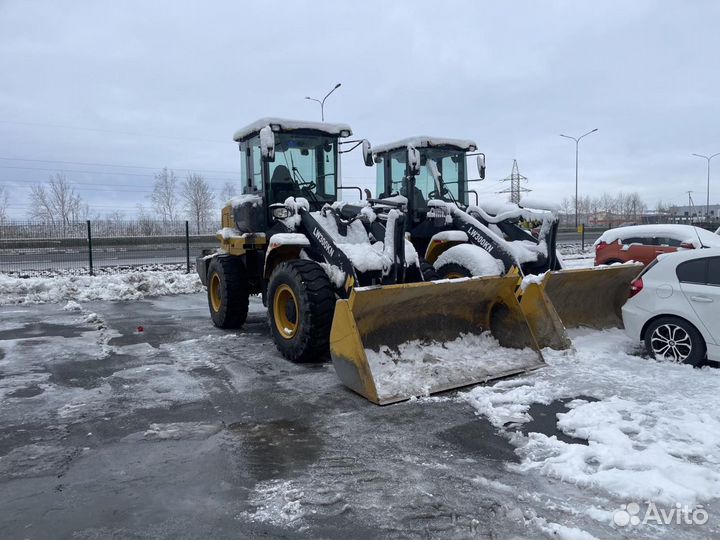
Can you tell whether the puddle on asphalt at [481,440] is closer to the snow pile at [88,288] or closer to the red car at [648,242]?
the snow pile at [88,288]

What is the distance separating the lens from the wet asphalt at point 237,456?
3201 millimetres

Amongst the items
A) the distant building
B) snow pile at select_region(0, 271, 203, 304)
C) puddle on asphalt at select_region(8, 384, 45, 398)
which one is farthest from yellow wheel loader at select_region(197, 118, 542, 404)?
the distant building

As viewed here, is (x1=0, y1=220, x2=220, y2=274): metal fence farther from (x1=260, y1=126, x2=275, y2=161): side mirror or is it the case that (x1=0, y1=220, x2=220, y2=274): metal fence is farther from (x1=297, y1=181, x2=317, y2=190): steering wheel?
(x1=260, y1=126, x2=275, y2=161): side mirror

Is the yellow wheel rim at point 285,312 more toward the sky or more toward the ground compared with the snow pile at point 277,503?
more toward the sky

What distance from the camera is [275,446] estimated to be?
4.32m

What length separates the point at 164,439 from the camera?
4469mm

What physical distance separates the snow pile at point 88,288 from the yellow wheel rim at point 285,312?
6.97m

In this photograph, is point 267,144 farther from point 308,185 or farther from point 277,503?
point 277,503

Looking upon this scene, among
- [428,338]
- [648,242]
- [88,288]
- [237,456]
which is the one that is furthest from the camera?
[648,242]

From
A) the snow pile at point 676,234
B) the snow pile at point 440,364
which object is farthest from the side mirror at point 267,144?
the snow pile at point 676,234

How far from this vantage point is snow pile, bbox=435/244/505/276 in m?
7.84

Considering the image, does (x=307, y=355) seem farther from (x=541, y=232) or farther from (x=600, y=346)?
(x=541, y=232)

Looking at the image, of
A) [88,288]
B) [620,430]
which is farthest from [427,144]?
[88,288]

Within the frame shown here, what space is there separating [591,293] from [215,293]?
20.6 feet
